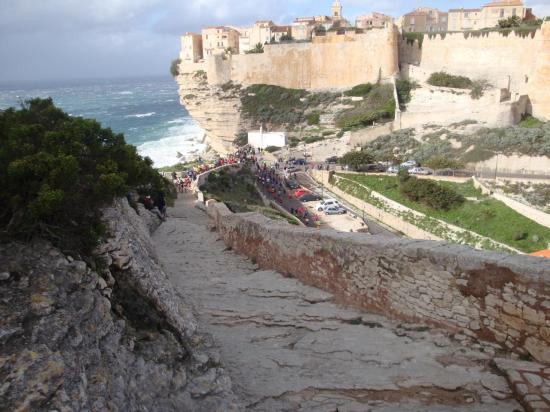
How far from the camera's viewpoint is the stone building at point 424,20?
61.9 metres

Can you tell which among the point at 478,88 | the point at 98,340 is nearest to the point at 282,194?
the point at 478,88

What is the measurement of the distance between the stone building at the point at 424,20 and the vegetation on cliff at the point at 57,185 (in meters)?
59.8

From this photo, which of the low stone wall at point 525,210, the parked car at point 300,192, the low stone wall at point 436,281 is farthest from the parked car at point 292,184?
the low stone wall at point 436,281

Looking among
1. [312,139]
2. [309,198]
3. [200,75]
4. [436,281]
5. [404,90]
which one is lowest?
[309,198]

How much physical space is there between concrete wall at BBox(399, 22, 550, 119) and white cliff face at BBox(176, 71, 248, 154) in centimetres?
1596

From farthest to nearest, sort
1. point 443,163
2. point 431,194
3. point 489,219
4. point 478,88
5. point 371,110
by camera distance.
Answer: point 371,110 < point 478,88 < point 443,163 < point 431,194 < point 489,219

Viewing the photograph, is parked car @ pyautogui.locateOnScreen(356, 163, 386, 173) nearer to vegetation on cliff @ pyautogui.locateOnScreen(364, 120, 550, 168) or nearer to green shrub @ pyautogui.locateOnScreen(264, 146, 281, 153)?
vegetation on cliff @ pyautogui.locateOnScreen(364, 120, 550, 168)

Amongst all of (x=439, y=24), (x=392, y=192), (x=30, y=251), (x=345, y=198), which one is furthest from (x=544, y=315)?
(x=439, y=24)

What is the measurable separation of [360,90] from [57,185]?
4336cm

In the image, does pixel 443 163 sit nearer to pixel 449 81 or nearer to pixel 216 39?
pixel 449 81

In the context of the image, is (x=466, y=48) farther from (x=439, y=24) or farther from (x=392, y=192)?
(x=439, y=24)

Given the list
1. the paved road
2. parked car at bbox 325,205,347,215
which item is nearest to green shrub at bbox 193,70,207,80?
the paved road

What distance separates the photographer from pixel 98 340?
359 centimetres

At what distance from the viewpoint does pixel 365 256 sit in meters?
6.25
